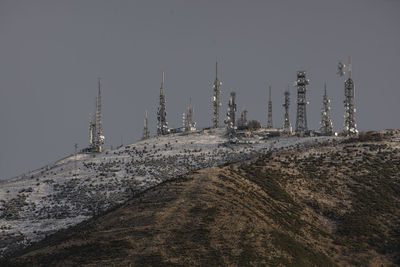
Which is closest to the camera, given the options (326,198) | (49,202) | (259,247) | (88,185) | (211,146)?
(259,247)

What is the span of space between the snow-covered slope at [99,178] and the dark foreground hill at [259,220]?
1254 centimetres

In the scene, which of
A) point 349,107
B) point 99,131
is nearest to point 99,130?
A: point 99,131

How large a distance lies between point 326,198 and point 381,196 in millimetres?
6738

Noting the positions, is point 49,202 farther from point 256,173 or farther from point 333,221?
point 333,221

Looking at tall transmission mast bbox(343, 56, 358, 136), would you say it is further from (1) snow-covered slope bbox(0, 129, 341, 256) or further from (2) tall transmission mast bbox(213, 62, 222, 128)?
(2) tall transmission mast bbox(213, 62, 222, 128)

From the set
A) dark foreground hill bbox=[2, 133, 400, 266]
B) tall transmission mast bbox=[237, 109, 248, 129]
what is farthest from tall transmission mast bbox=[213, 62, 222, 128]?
dark foreground hill bbox=[2, 133, 400, 266]

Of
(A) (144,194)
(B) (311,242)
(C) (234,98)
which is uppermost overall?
(C) (234,98)

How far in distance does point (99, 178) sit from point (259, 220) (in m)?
40.6

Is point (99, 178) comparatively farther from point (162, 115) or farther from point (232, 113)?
point (162, 115)

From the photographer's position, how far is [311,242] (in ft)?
147

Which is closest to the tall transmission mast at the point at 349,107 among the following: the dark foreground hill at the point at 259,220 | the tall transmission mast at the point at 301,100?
the tall transmission mast at the point at 301,100

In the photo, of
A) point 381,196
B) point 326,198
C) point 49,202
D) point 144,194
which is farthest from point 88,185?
point 381,196

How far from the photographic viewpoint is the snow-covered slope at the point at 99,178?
204ft

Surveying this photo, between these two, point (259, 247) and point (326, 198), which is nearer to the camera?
point (259, 247)
